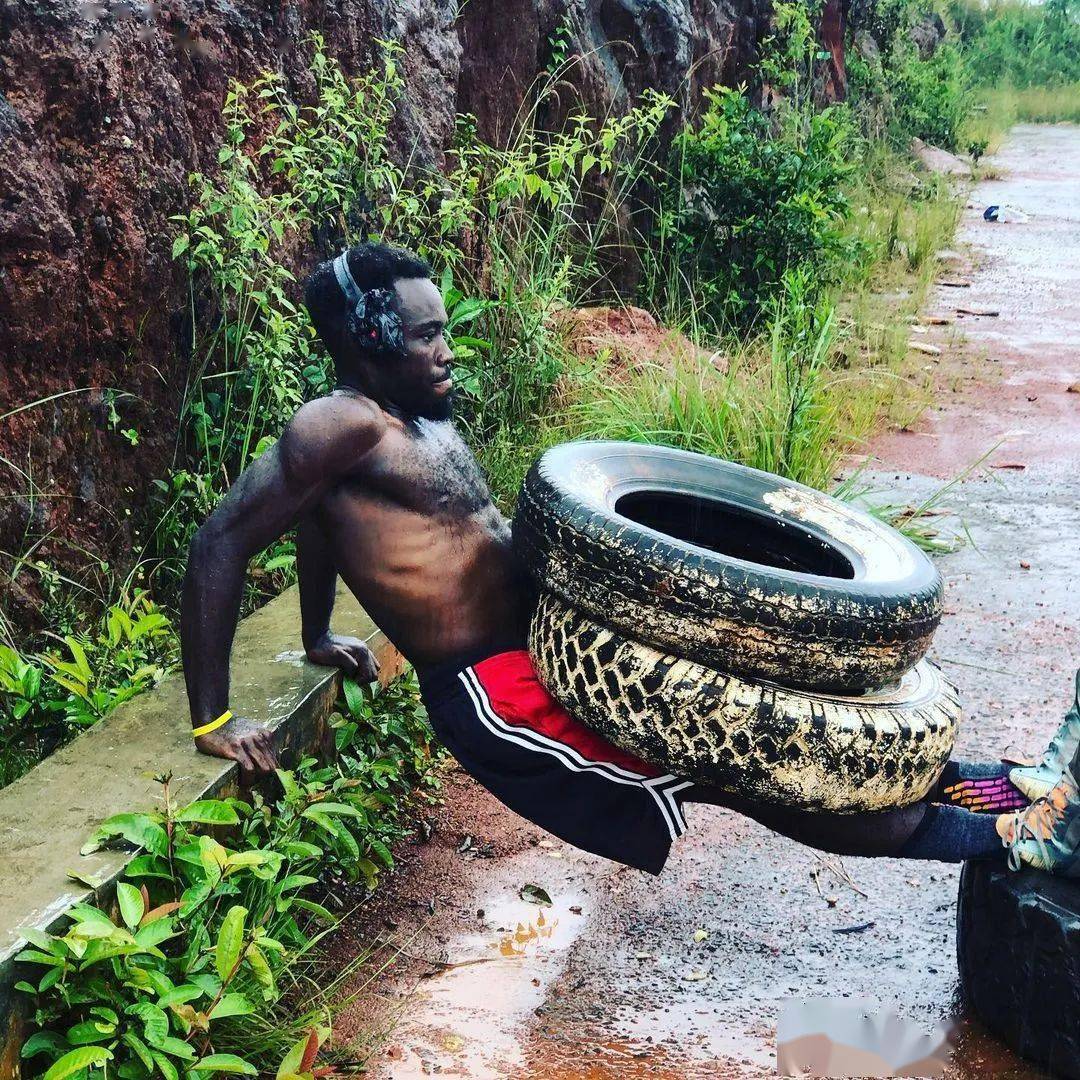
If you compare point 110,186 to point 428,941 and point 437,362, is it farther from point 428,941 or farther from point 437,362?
point 428,941

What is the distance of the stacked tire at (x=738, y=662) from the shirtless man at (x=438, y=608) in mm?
139

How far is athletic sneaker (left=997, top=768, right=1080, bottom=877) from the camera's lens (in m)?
2.48

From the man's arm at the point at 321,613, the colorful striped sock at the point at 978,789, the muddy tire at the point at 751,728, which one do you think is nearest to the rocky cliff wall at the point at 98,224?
the man's arm at the point at 321,613

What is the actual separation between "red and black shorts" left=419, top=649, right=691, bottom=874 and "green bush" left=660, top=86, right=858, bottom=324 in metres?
5.22

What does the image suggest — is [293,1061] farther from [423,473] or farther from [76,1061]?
[423,473]

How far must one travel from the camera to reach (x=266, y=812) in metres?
2.75

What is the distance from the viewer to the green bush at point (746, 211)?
7.79 m

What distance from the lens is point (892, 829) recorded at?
2.69 m

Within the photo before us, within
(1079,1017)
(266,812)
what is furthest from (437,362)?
(1079,1017)

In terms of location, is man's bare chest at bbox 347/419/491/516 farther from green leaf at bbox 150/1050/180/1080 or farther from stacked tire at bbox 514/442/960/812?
green leaf at bbox 150/1050/180/1080

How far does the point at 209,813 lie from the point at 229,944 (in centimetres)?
30

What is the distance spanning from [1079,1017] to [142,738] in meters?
2.02

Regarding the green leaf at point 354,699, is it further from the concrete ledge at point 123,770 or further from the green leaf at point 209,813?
the green leaf at point 209,813

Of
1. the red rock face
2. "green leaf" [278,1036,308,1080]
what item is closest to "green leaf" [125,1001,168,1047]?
"green leaf" [278,1036,308,1080]
